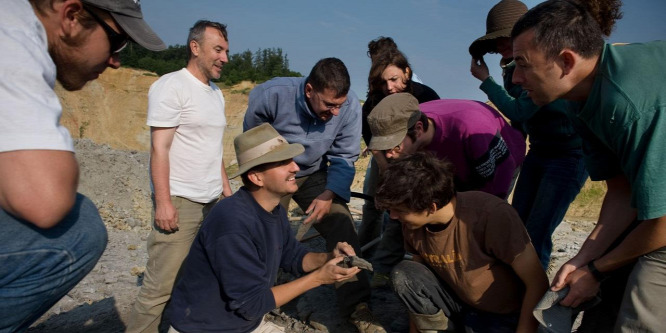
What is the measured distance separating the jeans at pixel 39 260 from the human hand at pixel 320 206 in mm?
2210

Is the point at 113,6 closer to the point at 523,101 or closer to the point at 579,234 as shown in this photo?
Answer: the point at 523,101

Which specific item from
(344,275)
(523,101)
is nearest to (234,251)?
(344,275)

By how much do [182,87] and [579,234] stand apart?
235 inches

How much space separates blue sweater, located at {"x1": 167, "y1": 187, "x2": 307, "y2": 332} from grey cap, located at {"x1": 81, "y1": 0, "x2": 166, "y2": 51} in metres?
1.00

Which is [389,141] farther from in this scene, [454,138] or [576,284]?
[576,284]

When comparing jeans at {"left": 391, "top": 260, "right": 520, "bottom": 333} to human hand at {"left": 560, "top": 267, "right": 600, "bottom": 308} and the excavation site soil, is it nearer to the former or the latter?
human hand at {"left": 560, "top": 267, "right": 600, "bottom": 308}

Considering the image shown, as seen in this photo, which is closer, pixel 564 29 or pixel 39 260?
pixel 39 260

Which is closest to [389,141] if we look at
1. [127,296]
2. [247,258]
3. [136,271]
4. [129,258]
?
[247,258]

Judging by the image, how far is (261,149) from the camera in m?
2.82

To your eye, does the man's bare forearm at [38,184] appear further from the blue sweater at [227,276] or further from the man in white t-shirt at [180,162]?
the man in white t-shirt at [180,162]

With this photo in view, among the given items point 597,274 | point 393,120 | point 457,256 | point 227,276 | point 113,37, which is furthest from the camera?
point 393,120

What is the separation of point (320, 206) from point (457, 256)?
1344 mm

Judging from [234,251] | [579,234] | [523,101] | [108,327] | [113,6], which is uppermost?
[113,6]

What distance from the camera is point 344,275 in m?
2.68
